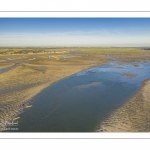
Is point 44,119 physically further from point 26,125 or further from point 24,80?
point 24,80

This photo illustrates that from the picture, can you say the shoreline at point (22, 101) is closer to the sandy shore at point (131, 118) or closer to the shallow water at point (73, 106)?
the shallow water at point (73, 106)

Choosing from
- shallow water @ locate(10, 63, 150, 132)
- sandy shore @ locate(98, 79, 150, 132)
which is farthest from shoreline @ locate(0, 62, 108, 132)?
sandy shore @ locate(98, 79, 150, 132)

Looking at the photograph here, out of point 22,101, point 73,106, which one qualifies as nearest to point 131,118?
point 73,106

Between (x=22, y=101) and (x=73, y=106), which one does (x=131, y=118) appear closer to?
(x=73, y=106)

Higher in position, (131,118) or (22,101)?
(22,101)

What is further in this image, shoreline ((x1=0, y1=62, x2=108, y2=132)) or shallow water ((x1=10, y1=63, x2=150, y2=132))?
shoreline ((x1=0, y1=62, x2=108, y2=132))

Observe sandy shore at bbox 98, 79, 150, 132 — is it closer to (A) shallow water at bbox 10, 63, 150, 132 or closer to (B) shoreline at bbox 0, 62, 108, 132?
(A) shallow water at bbox 10, 63, 150, 132
